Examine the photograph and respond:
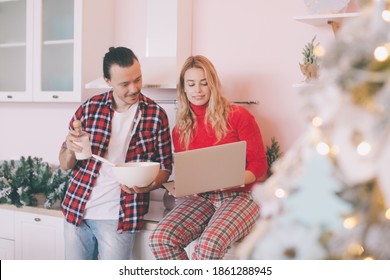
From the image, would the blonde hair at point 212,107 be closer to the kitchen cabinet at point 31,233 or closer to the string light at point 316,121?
the kitchen cabinet at point 31,233

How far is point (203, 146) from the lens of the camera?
2.26 meters

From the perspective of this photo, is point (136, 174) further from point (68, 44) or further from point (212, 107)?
Answer: point (68, 44)

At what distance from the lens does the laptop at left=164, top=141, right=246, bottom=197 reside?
1890 millimetres

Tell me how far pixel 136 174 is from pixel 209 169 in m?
0.30

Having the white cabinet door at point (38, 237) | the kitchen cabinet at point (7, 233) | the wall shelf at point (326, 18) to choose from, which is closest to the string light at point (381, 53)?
the wall shelf at point (326, 18)

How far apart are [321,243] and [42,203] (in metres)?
2.38

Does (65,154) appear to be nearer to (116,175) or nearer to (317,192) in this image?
(116,175)

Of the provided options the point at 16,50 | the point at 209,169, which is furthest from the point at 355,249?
the point at 16,50

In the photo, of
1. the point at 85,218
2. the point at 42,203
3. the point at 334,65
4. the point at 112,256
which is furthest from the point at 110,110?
the point at 334,65

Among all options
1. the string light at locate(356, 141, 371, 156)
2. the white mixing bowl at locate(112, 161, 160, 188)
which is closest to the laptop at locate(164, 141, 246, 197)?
the white mixing bowl at locate(112, 161, 160, 188)


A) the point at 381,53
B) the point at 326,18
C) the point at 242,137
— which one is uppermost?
the point at 326,18

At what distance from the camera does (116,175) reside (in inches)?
78.4

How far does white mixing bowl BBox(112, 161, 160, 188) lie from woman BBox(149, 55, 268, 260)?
218 millimetres

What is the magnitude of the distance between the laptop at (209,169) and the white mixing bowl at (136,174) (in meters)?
0.14
